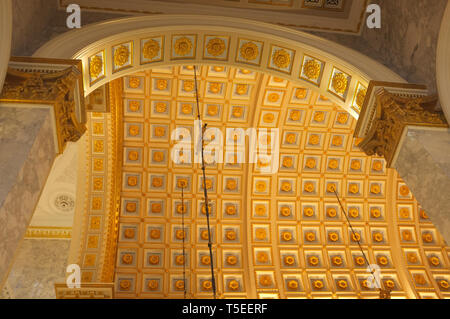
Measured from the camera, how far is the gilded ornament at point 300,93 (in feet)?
41.1

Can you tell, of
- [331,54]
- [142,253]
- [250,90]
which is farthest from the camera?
[142,253]

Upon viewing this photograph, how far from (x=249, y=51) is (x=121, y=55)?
8.32ft

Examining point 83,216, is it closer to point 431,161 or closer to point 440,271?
point 431,161

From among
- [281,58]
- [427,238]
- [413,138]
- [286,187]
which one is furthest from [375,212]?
[413,138]

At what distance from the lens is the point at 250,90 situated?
1262 cm

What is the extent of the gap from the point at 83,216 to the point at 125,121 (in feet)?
10.7

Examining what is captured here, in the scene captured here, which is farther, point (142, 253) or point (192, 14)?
point (142, 253)

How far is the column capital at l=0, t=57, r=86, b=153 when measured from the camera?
220 inches

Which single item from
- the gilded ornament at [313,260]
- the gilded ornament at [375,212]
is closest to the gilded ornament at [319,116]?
the gilded ornament at [375,212]

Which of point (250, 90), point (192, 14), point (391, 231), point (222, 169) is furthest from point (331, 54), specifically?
point (391, 231)

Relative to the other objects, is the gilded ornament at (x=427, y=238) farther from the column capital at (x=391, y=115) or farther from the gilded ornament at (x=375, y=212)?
the column capital at (x=391, y=115)

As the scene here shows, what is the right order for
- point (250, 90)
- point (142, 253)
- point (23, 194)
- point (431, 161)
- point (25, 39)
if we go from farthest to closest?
point (142, 253) → point (250, 90) → point (25, 39) → point (431, 161) → point (23, 194)

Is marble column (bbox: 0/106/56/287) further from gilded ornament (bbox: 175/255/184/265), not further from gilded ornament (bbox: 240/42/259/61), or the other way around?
gilded ornament (bbox: 175/255/184/265)

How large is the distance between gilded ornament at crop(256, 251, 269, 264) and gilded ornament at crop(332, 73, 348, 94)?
24.8ft
